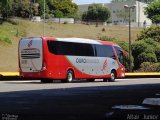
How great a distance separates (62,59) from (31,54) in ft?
6.67

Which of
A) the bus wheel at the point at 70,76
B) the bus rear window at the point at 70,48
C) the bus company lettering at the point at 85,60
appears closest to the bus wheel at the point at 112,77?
the bus company lettering at the point at 85,60

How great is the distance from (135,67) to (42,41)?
29.2 meters

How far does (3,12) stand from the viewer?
289 ft

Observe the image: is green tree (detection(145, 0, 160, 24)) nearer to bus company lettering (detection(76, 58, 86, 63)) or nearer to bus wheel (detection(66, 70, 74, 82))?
bus company lettering (detection(76, 58, 86, 63))

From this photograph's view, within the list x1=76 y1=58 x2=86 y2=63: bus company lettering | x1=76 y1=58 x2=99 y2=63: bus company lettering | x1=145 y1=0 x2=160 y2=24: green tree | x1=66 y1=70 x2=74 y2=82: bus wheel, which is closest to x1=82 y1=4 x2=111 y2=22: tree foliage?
x1=145 y1=0 x2=160 y2=24: green tree

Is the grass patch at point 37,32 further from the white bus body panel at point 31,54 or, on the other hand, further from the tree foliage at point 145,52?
the white bus body panel at point 31,54

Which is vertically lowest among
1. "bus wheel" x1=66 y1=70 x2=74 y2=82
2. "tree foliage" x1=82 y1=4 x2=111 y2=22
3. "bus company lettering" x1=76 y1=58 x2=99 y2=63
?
"bus wheel" x1=66 y1=70 x2=74 y2=82

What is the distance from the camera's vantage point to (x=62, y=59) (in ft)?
112

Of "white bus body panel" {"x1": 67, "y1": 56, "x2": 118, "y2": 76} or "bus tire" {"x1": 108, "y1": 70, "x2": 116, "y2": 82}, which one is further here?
"bus tire" {"x1": 108, "y1": 70, "x2": 116, "y2": 82}

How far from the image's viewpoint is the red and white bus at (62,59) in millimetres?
33406

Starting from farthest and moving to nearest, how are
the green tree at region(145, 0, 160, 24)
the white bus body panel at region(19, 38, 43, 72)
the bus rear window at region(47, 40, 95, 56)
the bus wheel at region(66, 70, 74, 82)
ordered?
the green tree at region(145, 0, 160, 24) → the bus wheel at region(66, 70, 74, 82) → the bus rear window at region(47, 40, 95, 56) → the white bus body panel at region(19, 38, 43, 72)

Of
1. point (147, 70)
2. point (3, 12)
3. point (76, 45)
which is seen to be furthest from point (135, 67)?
point (3, 12)

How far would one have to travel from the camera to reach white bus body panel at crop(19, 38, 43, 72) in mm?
33316

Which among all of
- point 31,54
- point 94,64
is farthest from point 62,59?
point 94,64
